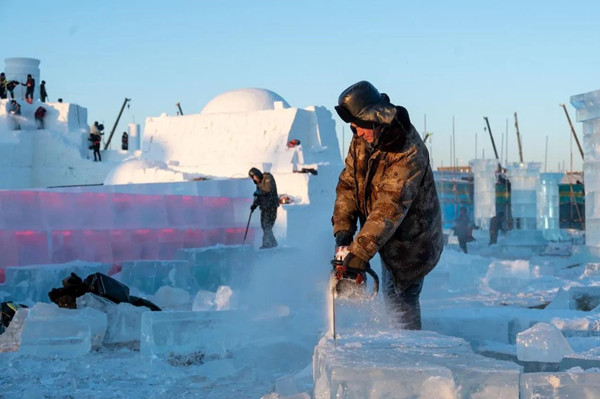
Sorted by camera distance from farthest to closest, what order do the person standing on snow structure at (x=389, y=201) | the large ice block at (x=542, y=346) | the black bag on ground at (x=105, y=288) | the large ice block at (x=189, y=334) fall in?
the black bag on ground at (x=105, y=288) → the large ice block at (x=189, y=334) → the large ice block at (x=542, y=346) → the person standing on snow structure at (x=389, y=201)

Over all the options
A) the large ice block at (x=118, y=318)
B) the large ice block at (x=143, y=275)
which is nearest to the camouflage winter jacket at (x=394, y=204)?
the large ice block at (x=118, y=318)

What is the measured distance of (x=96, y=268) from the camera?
11.1 m

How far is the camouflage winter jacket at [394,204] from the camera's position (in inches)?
152

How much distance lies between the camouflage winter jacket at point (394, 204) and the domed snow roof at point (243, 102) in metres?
24.1

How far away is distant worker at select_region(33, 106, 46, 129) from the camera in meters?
35.4

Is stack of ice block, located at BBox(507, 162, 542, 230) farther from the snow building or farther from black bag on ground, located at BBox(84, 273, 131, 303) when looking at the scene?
black bag on ground, located at BBox(84, 273, 131, 303)

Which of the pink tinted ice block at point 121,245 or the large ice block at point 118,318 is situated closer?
the large ice block at point 118,318

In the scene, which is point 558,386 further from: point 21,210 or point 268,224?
point 268,224

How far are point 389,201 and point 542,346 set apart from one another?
1042 mm

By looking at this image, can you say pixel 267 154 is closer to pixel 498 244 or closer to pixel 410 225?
pixel 498 244

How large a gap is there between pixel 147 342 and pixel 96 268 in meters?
5.46

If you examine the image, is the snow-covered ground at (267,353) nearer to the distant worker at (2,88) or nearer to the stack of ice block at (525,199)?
the stack of ice block at (525,199)

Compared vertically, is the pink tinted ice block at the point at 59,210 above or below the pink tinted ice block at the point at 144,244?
above

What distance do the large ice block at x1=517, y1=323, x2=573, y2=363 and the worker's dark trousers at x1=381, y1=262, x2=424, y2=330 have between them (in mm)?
531
